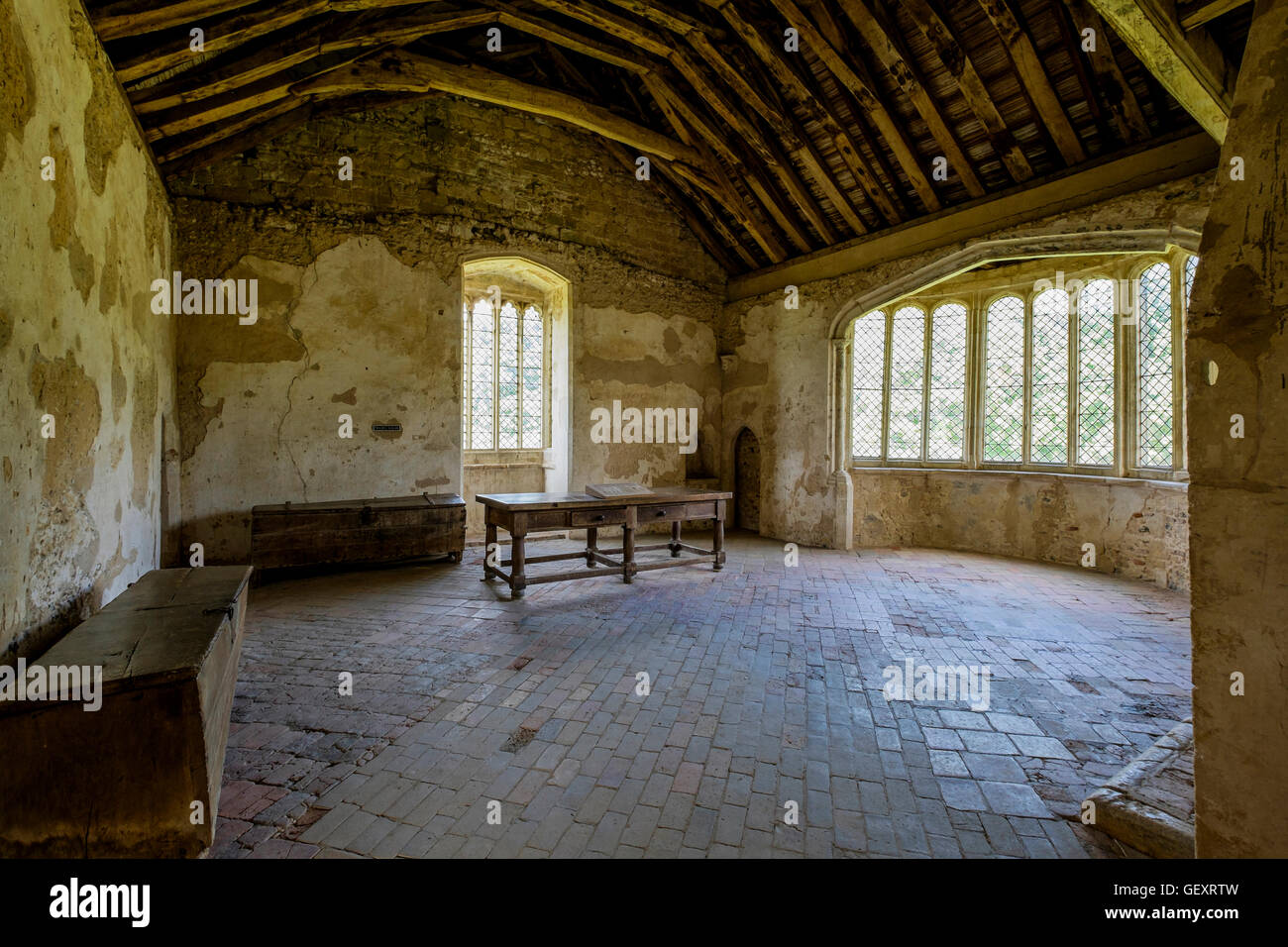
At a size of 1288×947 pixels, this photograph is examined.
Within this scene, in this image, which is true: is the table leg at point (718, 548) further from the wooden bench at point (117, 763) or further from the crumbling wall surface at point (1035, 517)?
the wooden bench at point (117, 763)

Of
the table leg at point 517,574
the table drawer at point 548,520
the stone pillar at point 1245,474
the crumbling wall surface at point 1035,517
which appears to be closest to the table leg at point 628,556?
the table drawer at point 548,520

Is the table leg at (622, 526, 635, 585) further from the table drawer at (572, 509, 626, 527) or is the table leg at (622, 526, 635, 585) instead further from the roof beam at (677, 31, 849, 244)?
the roof beam at (677, 31, 849, 244)

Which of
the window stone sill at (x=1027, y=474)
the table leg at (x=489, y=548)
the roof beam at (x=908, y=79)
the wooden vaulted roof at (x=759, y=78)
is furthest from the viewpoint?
the window stone sill at (x=1027, y=474)

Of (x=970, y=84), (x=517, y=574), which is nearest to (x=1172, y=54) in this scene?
(x=970, y=84)

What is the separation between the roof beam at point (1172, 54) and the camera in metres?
3.62

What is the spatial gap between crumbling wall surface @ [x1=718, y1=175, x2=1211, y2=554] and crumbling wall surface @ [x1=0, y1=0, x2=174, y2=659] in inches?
332

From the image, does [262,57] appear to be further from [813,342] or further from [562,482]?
[813,342]

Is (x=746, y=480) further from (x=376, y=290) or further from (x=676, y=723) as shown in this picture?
(x=676, y=723)

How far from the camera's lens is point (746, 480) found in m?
11.1

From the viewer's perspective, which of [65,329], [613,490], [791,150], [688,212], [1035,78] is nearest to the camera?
[65,329]

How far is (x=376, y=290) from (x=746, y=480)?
22.7ft

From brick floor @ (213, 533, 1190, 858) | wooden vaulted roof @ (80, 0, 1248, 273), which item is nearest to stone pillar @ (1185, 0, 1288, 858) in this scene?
brick floor @ (213, 533, 1190, 858)

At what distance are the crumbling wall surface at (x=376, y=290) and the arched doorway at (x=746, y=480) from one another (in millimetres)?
2315
